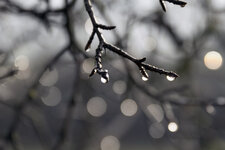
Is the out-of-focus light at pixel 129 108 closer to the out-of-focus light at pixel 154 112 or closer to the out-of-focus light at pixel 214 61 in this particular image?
the out-of-focus light at pixel 154 112

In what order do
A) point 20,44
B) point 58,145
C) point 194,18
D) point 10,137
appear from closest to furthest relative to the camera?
point 10,137, point 58,145, point 20,44, point 194,18

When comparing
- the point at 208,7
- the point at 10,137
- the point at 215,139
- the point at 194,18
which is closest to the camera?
the point at 10,137

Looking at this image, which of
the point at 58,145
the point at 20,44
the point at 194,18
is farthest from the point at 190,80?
the point at 58,145

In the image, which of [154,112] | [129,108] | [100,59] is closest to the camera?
[100,59]

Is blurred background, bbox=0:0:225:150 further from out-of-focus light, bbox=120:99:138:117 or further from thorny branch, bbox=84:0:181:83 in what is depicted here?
thorny branch, bbox=84:0:181:83

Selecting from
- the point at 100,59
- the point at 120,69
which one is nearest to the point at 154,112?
the point at 120,69

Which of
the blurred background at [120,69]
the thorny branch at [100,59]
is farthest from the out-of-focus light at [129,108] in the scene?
the thorny branch at [100,59]

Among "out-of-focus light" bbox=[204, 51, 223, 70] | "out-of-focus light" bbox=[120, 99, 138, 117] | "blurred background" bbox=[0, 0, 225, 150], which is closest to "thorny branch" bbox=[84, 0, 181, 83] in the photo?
"blurred background" bbox=[0, 0, 225, 150]

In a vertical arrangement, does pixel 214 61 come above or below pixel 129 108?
above

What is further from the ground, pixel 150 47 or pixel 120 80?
pixel 150 47

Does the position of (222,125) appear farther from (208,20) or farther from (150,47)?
(208,20)

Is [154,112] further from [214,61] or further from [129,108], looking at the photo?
[214,61]
